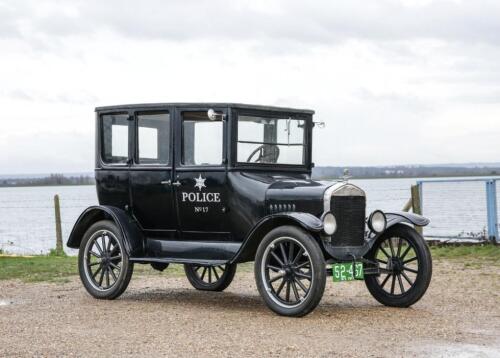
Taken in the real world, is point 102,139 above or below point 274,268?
above

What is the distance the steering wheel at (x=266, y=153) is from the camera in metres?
10.3

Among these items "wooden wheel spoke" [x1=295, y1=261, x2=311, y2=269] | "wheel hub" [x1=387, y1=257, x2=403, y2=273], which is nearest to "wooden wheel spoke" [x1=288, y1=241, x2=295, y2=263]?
"wooden wheel spoke" [x1=295, y1=261, x2=311, y2=269]

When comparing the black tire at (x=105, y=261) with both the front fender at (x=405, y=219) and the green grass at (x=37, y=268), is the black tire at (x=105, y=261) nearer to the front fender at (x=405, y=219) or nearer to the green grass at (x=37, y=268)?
the green grass at (x=37, y=268)

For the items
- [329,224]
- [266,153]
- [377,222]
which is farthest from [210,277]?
[329,224]

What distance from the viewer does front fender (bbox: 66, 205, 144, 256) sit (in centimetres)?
1038

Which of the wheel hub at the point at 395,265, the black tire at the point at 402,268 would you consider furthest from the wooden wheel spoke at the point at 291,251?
the wheel hub at the point at 395,265

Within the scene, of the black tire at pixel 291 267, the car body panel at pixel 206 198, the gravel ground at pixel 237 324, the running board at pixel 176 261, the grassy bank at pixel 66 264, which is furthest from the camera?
the grassy bank at pixel 66 264

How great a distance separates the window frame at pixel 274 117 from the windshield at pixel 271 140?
1.3 inches

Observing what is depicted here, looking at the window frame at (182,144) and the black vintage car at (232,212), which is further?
the window frame at (182,144)

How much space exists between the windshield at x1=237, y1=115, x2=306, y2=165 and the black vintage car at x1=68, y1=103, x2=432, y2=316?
0.6 inches

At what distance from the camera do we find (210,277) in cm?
1155

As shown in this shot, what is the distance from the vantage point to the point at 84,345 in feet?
24.2

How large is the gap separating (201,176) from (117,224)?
3.95 feet

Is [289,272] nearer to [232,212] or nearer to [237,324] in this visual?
[237,324]
